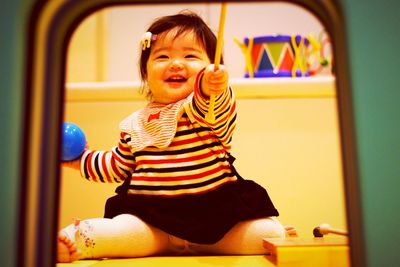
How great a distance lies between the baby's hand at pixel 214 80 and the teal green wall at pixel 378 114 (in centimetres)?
30

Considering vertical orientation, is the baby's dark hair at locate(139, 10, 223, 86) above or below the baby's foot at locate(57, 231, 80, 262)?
above

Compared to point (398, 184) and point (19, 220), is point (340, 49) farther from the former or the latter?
point (19, 220)

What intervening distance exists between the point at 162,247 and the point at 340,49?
57cm

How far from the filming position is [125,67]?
169 centimetres

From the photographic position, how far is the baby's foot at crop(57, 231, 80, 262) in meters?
0.74

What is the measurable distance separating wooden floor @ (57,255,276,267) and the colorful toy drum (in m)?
0.68

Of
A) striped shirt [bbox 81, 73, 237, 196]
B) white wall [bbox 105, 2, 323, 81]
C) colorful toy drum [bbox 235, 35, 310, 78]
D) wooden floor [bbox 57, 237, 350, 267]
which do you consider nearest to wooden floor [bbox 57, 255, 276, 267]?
wooden floor [bbox 57, 237, 350, 267]

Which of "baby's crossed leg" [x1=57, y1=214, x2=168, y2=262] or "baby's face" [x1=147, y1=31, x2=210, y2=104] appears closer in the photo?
"baby's crossed leg" [x1=57, y1=214, x2=168, y2=262]

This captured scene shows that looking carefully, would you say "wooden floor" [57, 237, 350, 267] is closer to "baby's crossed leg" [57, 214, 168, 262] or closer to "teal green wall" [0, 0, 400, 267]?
"baby's crossed leg" [57, 214, 168, 262]

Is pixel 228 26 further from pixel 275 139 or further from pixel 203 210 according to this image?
pixel 203 210

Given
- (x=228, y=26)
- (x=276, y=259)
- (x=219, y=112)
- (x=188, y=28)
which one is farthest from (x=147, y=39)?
(x=228, y=26)

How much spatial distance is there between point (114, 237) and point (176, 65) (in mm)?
342

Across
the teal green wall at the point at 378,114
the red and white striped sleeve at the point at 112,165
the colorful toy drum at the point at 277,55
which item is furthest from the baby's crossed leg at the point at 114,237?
the colorful toy drum at the point at 277,55

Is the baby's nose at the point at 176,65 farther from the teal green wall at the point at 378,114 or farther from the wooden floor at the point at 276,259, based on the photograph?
the teal green wall at the point at 378,114
